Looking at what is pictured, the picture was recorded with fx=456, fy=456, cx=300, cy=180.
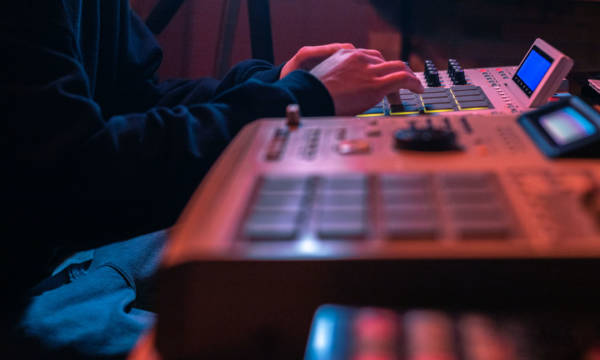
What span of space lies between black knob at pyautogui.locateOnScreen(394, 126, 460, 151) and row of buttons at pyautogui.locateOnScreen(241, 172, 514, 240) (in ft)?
0.17

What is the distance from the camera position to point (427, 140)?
433 mm

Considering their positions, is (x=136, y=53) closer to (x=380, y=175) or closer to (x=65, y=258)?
(x=65, y=258)

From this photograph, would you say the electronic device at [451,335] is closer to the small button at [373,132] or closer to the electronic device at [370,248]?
the electronic device at [370,248]

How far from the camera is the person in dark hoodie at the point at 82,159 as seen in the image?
21.1 inches

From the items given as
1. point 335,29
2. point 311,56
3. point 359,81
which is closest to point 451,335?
point 359,81

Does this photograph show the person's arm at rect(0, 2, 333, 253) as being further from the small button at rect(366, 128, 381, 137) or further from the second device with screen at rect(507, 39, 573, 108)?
the second device with screen at rect(507, 39, 573, 108)

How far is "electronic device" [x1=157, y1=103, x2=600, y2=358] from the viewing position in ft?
0.98

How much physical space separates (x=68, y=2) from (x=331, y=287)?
1.89 ft

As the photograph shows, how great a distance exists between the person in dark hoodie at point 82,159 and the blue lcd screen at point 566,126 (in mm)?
237

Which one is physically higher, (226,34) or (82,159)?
(82,159)

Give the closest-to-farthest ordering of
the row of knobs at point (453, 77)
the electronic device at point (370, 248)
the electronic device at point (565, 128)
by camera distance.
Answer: the electronic device at point (370, 248) < the electronic device at point (565, 128) < the row of knobs at point (453, 77)

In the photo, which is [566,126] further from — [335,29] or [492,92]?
[335,29]

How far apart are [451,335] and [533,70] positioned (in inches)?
24.2

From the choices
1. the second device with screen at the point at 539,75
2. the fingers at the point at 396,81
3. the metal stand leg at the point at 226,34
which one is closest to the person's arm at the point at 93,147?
the fingers at the point at 396,81
